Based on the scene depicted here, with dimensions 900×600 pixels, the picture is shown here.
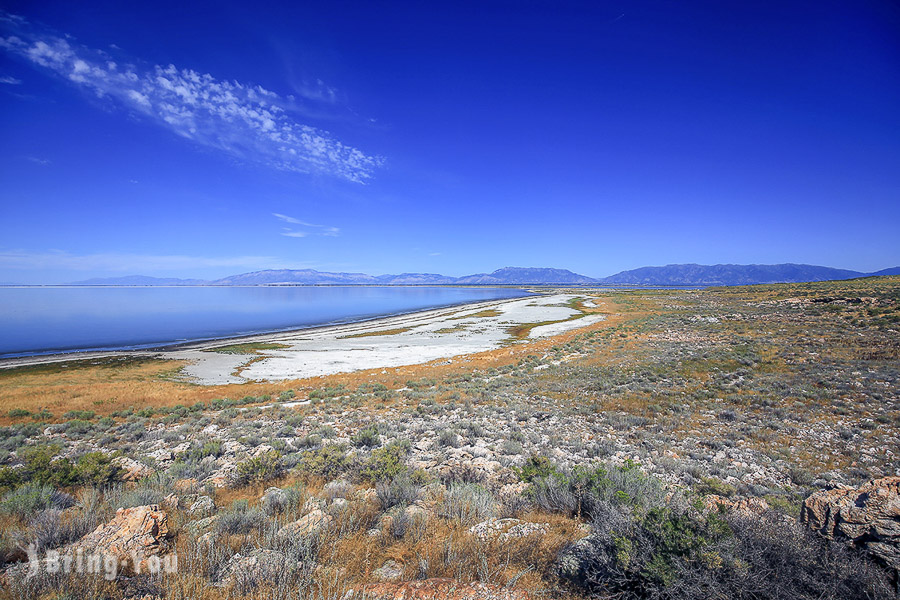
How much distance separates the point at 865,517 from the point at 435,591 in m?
4.12

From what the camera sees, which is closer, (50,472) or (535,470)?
(50,472)

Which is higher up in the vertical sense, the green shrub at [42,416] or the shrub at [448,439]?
the green shrub at [42,416]

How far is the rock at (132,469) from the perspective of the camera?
22.5ft

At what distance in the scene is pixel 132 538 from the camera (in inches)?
148

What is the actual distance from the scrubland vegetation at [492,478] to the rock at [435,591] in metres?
0.16

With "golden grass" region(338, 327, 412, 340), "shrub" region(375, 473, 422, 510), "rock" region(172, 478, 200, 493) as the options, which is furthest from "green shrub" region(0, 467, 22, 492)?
"golden grass" region(338, 327, 412, 340)

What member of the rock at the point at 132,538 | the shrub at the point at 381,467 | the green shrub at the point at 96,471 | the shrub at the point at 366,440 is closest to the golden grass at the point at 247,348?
the shrub at the point at 366,440

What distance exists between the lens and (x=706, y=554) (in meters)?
3.02

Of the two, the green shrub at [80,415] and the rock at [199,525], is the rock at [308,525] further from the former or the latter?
the green shrub at [80,415]

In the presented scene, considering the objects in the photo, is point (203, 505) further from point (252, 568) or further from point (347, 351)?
point (347, 351)

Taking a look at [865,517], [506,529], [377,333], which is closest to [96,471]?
[506,529]

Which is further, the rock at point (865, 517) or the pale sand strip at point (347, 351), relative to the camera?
the pale sand strip at point (347, 351)

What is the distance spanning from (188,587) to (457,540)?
8.79 ft

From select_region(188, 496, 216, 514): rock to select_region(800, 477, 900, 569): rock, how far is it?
765 centimetres
